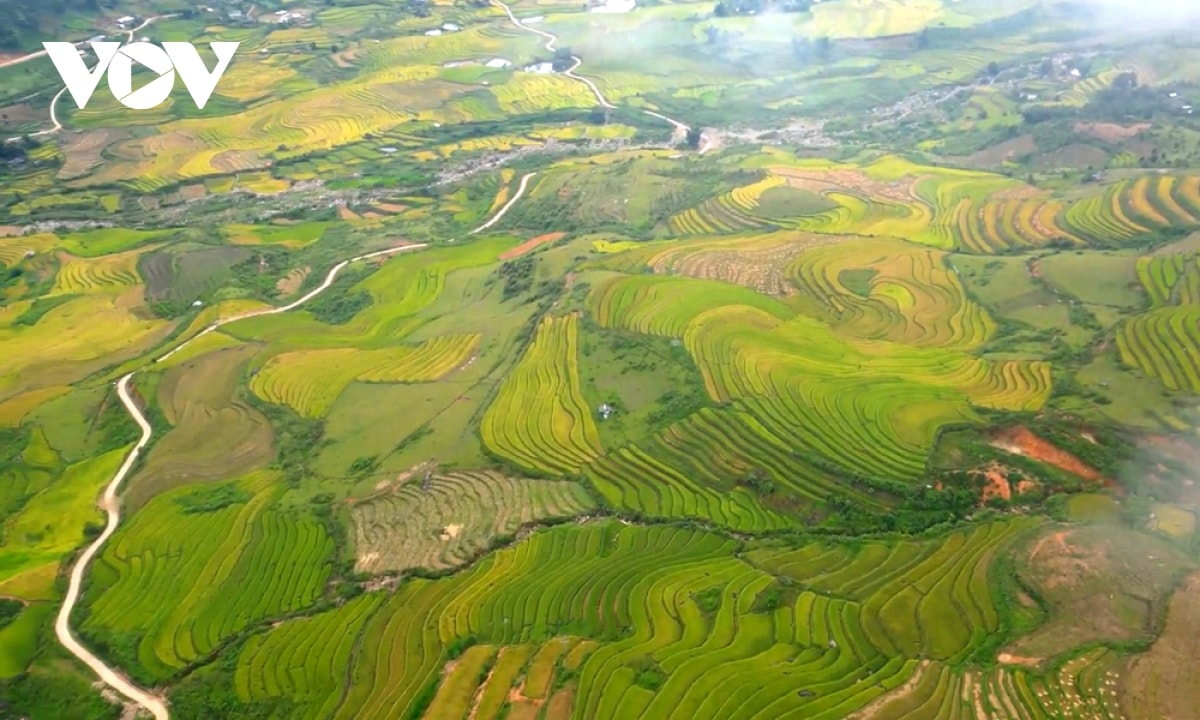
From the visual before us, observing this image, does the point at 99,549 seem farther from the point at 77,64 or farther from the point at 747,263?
the point at 77,64

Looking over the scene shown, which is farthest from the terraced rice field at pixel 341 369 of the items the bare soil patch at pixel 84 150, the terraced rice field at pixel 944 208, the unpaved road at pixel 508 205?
the bare soil patch at pixel 84 150

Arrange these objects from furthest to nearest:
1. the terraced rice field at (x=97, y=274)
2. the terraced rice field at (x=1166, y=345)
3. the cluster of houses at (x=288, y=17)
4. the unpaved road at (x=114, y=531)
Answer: the cluster of houses at (x=288, y=17) → the terraced rice field at (x=97, y=274) → the terraced rice field at (x=1166, y=345) → the unpaved road at (x=114, y=531)

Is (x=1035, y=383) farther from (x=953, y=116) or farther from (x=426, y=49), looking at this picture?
(x=426, y=49)

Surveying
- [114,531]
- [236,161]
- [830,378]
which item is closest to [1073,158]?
[830,378]

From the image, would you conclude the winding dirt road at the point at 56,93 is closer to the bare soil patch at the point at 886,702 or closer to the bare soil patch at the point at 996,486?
the bare soil patch at the point at 996,486

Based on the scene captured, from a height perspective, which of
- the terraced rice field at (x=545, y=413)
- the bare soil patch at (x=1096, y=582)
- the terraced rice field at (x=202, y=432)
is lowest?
the terraced rice field at (x=202, y=432)

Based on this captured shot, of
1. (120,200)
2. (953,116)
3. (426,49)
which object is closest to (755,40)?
(953,116)
